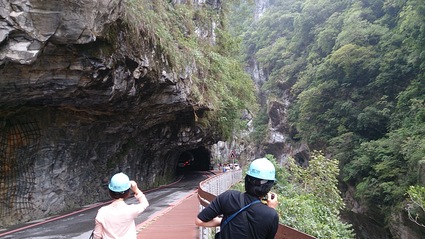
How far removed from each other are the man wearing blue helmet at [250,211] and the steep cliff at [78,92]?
6.66 metres

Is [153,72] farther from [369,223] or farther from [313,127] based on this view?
[313,127]

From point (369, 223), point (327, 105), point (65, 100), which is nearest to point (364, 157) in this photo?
point (369, 223)

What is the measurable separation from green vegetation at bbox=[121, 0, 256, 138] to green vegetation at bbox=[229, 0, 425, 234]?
9.56 m

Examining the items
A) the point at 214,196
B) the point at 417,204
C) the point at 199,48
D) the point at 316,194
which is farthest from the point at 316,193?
the point at 214,196

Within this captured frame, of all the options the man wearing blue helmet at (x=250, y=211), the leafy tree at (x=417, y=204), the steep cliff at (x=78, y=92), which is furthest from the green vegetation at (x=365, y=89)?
the man wearing blue helmet at (x=250, y=211)

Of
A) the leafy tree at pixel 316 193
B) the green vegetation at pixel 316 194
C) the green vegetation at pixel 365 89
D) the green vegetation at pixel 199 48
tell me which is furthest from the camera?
the green vegetation at pixel 365 89

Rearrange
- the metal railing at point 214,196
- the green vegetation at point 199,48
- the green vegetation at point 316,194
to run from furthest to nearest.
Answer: the green vegetation at point 199,48
the green vegetation at point 316,194
the metal railing at point 214,196

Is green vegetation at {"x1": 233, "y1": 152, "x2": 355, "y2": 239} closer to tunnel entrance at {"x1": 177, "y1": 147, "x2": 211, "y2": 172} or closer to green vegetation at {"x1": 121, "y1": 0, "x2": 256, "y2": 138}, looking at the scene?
green vegetation at {"x1": 121, "y1": 0, "x2": 256, "y2": 138}

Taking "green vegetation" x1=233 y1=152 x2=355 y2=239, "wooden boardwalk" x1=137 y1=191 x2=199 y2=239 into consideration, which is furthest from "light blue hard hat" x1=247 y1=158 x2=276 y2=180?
"green vegetation" x1=233 y1=152 x2=355 y2=239

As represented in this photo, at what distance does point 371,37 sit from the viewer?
3928cm

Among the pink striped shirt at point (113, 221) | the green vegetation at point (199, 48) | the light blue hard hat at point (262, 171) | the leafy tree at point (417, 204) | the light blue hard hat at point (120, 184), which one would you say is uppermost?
the green vegetation at point (199, 48)

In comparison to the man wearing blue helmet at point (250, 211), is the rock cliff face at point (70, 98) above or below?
above

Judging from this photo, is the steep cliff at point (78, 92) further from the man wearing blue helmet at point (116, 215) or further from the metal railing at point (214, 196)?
the man wearing blue helmet at point (116, 215)

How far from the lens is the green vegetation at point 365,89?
25.8 m
